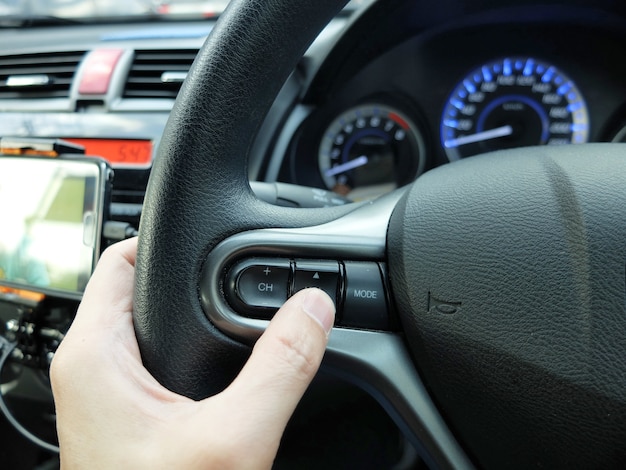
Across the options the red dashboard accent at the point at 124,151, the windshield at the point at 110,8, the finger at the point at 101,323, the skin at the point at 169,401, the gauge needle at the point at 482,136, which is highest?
the windshield at the point at 110,8

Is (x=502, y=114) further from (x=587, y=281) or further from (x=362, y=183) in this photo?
(x=587, y=281)

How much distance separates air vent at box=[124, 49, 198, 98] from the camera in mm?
1142

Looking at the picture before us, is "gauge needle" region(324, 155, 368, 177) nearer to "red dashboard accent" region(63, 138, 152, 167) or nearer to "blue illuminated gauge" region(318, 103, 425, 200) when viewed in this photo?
"blue illuminated gauge" region(318, 103, 425, 200)

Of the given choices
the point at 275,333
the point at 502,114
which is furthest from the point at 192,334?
the point at 502,114

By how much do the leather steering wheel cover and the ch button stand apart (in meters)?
0.04

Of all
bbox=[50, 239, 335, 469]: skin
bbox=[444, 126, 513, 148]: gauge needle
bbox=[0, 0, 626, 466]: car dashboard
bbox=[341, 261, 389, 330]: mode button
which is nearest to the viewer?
bbox=[50, 239, 335, 469]: skin

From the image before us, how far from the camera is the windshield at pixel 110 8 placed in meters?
1.26

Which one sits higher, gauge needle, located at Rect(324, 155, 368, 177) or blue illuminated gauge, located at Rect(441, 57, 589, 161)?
blue illuminated gauge, located at Rect(441, 57, 589, 161)

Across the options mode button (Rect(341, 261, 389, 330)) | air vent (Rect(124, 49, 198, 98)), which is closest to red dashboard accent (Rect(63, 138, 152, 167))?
air vent (Rect(124, 49, 198, 98))

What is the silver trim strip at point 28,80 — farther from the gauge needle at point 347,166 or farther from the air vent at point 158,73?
the gauge needle at point 347,166

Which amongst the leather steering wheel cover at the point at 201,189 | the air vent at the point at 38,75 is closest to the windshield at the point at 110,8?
the air vent at the point at 38,75

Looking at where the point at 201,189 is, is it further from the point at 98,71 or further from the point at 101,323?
the point at 98,71

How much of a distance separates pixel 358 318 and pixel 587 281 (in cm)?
19

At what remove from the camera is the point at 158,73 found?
1.17 meters
